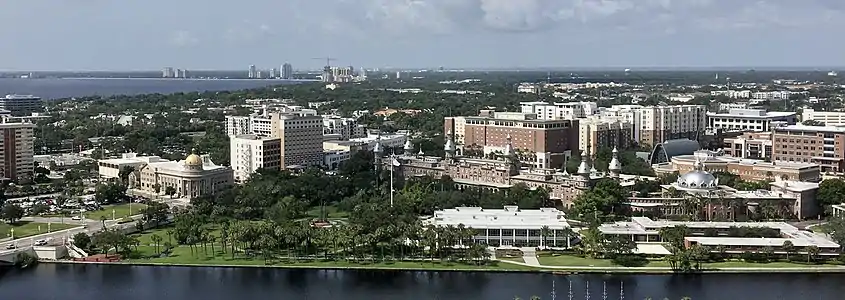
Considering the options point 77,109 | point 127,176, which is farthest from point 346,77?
point 127,176

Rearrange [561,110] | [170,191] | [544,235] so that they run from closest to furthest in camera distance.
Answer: [544,235] → [170,191] → [561,110]

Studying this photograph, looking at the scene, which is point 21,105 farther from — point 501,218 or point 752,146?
point 501,218

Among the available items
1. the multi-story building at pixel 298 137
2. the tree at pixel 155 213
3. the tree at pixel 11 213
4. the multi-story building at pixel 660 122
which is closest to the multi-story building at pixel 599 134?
the multi-story building at pixel 660 122

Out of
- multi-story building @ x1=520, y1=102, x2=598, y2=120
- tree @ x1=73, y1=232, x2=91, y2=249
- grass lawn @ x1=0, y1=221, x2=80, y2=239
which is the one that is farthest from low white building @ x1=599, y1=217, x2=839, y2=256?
multi-story building @ x1=520, y1=102, x2=598, y2=120

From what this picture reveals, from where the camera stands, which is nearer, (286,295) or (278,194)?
(286,295)

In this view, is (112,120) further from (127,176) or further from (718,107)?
(718,107)

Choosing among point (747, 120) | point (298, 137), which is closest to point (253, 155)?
point (298, 137)
